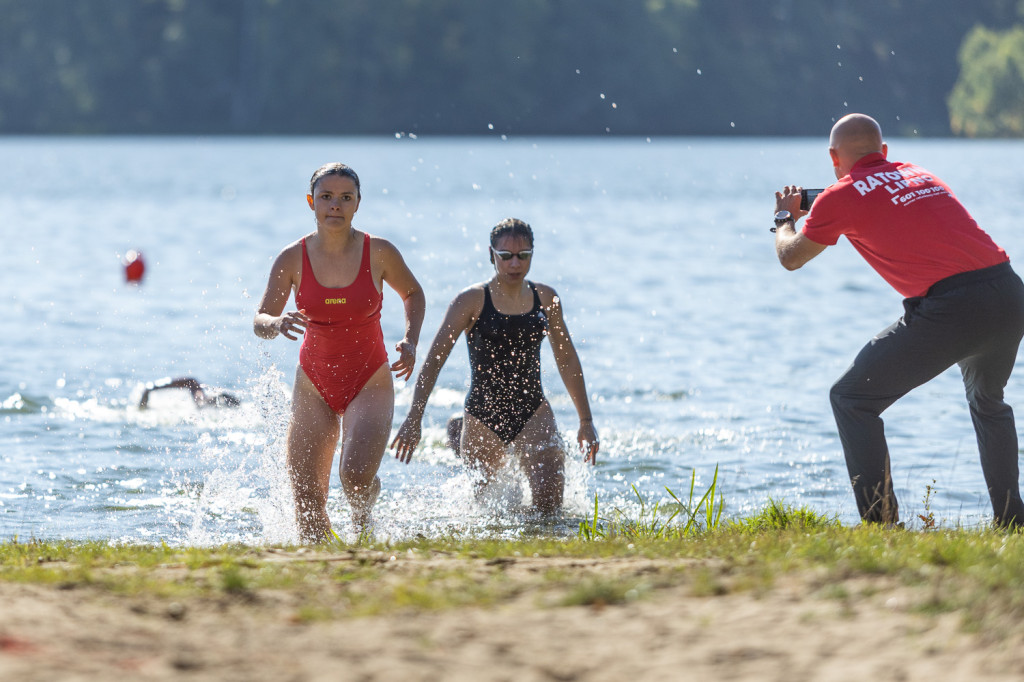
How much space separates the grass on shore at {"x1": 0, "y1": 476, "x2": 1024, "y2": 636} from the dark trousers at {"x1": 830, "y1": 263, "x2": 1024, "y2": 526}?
652mm

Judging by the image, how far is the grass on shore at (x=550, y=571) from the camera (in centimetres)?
449

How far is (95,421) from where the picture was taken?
1253cm

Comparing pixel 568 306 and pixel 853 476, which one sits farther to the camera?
pixel 568 306

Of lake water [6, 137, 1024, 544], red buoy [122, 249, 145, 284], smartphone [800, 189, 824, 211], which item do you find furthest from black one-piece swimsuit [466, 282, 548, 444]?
red buoy [122, 249, 145, 284]

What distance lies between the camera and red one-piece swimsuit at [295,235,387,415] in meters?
7.48

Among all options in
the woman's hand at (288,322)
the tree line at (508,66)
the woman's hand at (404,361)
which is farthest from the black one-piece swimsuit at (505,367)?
the tree line at (508,66)

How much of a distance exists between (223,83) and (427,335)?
258 ft

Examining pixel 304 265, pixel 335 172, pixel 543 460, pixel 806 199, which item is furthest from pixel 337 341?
pixel 806 199

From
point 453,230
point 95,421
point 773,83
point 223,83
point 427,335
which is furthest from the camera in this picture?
point 223,83

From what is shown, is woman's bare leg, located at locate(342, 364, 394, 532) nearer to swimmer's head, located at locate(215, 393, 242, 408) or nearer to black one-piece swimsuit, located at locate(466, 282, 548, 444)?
black one-piece swimsuit, located at locate(466, 282, 548, 444)

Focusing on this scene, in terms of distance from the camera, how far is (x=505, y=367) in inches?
341

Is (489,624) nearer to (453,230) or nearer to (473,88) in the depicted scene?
(453,230)

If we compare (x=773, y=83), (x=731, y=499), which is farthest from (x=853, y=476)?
(x=773, y=83)

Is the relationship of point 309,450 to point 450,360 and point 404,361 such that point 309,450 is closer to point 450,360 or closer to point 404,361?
point 404,361
